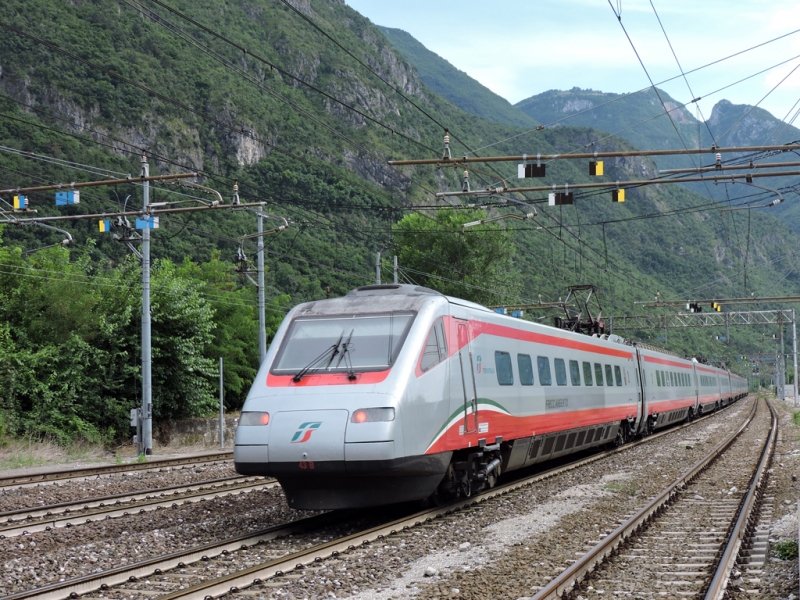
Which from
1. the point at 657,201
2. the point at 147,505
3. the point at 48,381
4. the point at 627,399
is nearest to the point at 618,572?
the point at 147,505

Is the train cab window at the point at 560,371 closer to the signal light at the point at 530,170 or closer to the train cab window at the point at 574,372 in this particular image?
the train cab window at the point at 574,372

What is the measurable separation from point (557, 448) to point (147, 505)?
8.26m

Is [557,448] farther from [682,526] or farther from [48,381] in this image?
[48,381]

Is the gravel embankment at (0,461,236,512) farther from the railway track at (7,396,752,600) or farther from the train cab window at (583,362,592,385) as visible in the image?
the train cab window at (583,362,592,385)

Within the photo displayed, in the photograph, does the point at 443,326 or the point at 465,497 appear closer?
the point at 443,326

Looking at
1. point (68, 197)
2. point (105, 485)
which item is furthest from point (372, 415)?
point (68, 197)

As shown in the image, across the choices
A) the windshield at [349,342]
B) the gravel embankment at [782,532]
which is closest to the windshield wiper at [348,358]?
the windshield at [349,342]

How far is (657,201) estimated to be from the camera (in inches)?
5669

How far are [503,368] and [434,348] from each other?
283 centimetres

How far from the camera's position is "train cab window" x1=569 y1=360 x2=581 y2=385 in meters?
18.7

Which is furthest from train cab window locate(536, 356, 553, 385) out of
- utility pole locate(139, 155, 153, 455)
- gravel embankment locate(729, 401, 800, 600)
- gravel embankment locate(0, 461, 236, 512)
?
utility pole locate(139, 155, 153, 455)

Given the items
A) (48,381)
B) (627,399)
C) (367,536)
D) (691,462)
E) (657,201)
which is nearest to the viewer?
(367,536)

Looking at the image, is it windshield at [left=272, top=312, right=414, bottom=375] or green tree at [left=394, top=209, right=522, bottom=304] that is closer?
windshield at [left=272, top=312, right=414, bottom=375]

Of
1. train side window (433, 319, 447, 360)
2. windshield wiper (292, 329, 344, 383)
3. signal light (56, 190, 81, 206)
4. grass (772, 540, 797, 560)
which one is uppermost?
signal light (56, 190, 81, 206)
